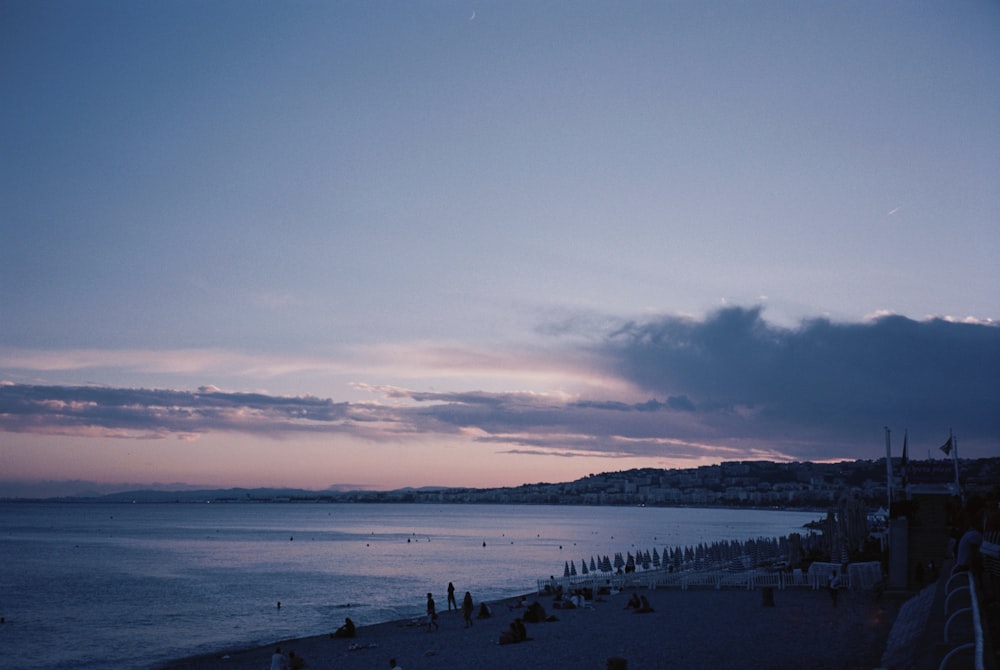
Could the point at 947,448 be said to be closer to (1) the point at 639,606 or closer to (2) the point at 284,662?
(1) the point at 639,606

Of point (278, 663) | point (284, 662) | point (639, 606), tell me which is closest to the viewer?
point (278, 663)

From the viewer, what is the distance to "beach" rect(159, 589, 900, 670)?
19.3 m

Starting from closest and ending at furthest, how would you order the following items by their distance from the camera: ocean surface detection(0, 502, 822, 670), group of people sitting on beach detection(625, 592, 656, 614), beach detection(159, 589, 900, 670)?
beach detection(159, 589, 900, 670)
group of people sitting on beach detection(625, 592, 656, 614)
ocean surface detection(0, 502, 822, 670)

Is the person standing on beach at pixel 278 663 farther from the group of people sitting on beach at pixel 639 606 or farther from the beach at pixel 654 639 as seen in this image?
the group of people sitting on beach at pixel 639 606

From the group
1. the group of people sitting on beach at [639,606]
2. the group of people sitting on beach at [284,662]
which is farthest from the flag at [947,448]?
the group of people sitting on beach at [284,662]

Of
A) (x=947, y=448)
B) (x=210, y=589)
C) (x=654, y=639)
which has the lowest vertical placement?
(x=210, y=589)

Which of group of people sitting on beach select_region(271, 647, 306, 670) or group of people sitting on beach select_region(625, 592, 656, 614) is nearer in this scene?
group of people sitting on beach select_region(271, 647, 306, 670)

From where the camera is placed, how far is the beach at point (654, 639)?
19.3 meters

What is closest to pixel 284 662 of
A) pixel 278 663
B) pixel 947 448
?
pixel 278 663

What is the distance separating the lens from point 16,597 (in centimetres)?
5141

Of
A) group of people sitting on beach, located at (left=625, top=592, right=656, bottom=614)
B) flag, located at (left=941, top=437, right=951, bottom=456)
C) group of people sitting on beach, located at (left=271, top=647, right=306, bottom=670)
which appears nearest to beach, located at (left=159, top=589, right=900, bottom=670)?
group of people sitting on beach, located at (left=625, top=592, right=656, bottom=614)

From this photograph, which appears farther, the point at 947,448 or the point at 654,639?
the point at 947,448

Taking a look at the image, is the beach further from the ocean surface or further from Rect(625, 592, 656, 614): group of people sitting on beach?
the ocean surface

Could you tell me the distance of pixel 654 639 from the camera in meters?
23.0
